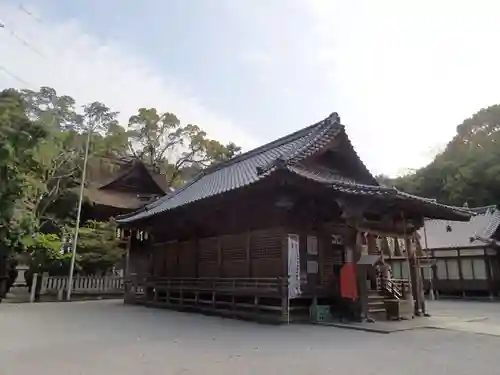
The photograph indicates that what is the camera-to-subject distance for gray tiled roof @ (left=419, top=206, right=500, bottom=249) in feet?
78.3

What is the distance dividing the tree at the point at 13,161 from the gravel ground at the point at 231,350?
488cm

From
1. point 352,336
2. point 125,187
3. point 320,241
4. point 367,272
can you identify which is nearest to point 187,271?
point 320,241

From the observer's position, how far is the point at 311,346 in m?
7.19

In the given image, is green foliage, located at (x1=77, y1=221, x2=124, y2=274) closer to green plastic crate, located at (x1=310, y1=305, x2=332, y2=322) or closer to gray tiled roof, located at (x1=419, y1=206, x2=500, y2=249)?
green plastic crate, located at (x1=310, y1=305, x2=332, y2=322)

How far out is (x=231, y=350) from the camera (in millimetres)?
6863

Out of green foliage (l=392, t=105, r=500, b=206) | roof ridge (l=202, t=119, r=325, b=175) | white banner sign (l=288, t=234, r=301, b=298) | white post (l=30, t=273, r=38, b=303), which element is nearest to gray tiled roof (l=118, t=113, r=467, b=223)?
roof ridge (l=202, t=119, r=325, b=175)

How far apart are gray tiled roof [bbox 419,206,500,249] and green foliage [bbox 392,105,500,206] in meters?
9.27

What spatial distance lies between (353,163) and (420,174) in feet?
109

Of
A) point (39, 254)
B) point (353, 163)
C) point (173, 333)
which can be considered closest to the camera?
point (173, 333)

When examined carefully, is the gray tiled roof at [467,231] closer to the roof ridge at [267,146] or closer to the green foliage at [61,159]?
the roof ridge at [267,146]

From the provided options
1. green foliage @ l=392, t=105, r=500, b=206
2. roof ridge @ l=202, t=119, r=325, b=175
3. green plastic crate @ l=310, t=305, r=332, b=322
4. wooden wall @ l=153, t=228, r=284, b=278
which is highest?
green foliage @ l=392, t=105, r=500, b=206

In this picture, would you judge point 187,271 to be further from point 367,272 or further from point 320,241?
point 367,272

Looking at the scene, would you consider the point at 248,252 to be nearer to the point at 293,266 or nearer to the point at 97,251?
the point at 293,266

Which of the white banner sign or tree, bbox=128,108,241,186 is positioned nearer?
the white banner sign
